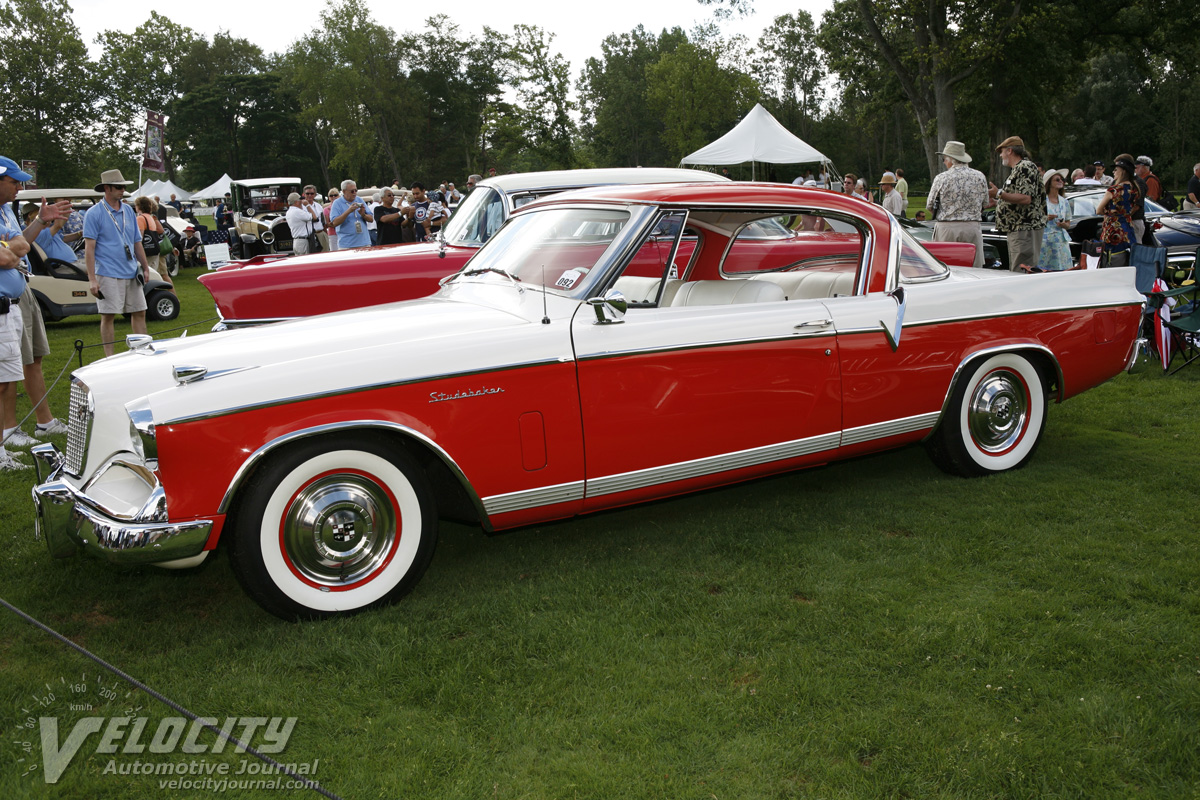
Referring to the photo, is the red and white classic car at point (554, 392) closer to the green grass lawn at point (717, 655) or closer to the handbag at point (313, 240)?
the green grass lawn at point (717, 655)

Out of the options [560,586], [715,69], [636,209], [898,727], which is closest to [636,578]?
[560,586]

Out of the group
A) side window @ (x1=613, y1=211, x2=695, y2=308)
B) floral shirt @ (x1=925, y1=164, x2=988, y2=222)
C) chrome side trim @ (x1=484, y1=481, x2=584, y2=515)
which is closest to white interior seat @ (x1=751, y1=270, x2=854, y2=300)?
side window @ (x1=613, y1=211, x2=695, y2=308)

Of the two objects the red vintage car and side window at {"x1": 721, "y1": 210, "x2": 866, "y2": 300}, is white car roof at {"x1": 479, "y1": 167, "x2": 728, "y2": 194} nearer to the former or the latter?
the red vintage car

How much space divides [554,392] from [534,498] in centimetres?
45

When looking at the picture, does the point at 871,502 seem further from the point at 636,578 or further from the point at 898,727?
the point at 898,727

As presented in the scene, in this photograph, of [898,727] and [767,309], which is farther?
[767,309]

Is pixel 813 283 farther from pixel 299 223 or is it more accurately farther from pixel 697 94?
pixel 697 94

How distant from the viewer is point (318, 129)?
236 ft

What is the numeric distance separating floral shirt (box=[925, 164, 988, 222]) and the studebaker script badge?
7.39m

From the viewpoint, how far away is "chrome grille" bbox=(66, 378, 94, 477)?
326cm

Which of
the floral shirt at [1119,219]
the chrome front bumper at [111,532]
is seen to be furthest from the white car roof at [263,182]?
A: the chrome front bumper at [111,532]

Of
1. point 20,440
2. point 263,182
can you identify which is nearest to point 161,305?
point 20,440

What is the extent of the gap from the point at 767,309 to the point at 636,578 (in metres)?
1.38

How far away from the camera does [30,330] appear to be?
5961mm
